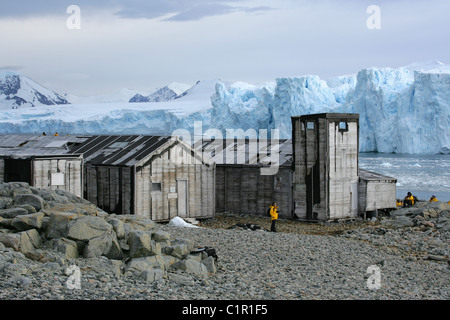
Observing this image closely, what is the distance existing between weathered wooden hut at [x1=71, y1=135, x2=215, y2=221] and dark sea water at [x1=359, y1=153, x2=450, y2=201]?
Answer: 22.4 meters

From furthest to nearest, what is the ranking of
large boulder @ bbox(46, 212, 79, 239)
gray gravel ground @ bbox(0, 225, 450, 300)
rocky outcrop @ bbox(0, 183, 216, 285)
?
large boulder @ bbox(46, 212, 79, 239) < rocky outcrop @ bbox(0, 183, 216, 285) < gray gravel ground @ bbox(0, 225, 450, 300)

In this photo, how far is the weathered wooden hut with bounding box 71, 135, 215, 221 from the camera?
20.5 meters

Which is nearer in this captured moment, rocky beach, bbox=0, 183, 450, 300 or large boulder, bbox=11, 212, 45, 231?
rocky beach, bbox=0, 183, 450, 300

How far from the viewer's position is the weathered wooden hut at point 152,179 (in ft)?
67.3

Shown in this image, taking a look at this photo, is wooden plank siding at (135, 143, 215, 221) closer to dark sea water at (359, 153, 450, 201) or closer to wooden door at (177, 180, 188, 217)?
wooden door at (177, 180, 188, 217)

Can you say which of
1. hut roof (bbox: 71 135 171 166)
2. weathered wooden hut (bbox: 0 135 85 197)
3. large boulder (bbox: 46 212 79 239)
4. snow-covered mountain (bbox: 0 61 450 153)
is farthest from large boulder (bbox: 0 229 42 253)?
snow-covered mountain (bbox: 0 61 450 153)

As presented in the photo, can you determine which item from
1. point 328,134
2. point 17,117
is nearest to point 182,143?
point 328,134

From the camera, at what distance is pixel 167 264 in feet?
37.0

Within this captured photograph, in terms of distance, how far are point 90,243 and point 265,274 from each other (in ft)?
11.8

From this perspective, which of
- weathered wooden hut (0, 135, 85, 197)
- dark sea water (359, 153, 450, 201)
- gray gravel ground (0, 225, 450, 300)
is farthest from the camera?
dark sea water (359, 153, 450, 201)

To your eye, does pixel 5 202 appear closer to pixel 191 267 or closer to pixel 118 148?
pixel 191 267

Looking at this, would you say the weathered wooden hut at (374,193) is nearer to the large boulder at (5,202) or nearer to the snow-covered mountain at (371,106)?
the large boulder at (5,202)

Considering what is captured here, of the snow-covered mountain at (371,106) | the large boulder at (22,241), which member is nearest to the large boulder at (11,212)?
the large boulder at (22,241)
